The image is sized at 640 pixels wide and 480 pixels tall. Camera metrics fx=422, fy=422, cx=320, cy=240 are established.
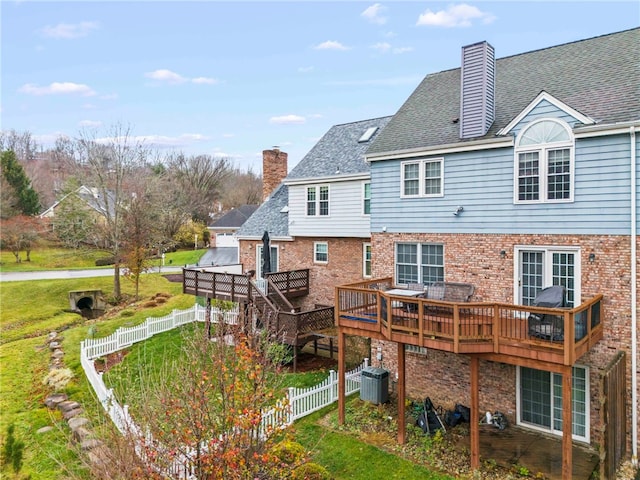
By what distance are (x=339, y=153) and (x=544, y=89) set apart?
29.5ft

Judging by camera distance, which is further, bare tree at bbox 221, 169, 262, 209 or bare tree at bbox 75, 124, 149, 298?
bare tree at bbox 221, 169, 262, 209

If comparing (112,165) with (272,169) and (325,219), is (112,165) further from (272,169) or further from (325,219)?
(325,219)

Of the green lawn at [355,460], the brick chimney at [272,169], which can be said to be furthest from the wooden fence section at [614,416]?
the brick chimney at [272,169]

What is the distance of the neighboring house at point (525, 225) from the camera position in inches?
359

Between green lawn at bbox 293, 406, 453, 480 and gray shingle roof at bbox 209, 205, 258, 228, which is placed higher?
gray shingle roof at bbox 209, 205, 258, 228

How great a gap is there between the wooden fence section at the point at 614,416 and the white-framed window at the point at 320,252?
1132 centimetres

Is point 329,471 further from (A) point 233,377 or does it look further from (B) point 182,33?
(B) point 182,33

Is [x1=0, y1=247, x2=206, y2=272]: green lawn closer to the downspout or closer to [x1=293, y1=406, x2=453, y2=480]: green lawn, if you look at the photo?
[x1=293, y1=406, x2=453, y2=480]: green lawn

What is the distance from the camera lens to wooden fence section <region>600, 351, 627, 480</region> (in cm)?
787

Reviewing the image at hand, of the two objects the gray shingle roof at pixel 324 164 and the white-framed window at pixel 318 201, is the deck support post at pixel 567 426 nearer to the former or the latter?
the gray shingle roof at pixel 324 164

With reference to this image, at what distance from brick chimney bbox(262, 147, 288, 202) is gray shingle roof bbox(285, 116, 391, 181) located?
13.4 ft

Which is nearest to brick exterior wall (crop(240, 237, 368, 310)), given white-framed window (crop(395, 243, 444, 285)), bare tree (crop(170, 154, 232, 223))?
white-framed window (crop(395, 243, 444, 285))

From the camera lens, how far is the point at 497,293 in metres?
11.1

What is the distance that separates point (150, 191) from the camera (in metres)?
36.2
